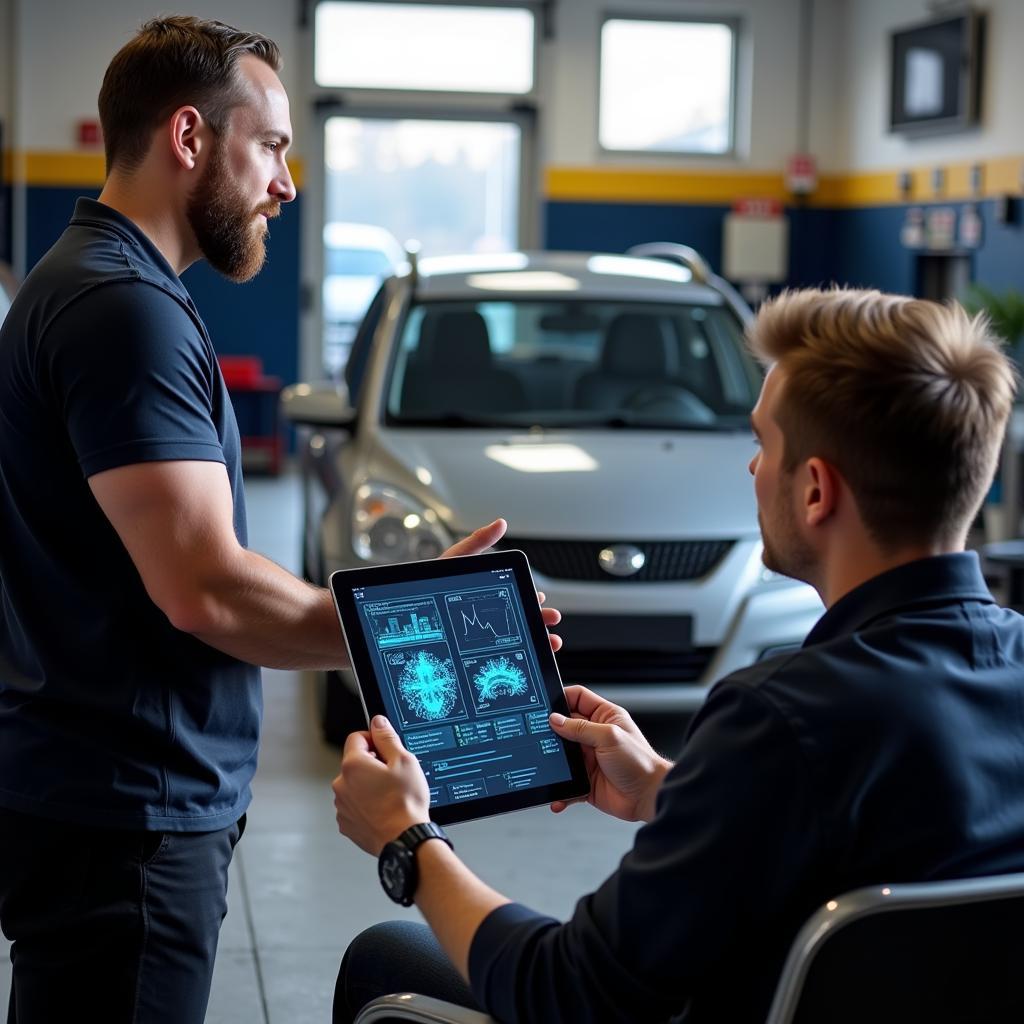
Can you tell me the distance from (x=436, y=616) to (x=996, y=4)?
386 inches

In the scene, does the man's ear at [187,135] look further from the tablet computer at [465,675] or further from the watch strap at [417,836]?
the watch strap at [417,836]

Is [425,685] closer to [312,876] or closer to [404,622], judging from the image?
[404,622]

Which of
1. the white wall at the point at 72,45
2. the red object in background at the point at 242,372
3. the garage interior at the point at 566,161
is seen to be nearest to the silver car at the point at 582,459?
the garage interior at the point at 566,161

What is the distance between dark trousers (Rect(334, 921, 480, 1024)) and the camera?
1848 mm

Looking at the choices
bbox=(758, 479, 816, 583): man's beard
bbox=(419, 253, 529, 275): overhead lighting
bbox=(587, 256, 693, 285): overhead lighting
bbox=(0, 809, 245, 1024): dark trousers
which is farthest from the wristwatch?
bbox=(587, 256, 693, 285): overhead lighting

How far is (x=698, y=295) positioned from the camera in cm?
541

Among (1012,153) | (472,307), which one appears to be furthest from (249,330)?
(472,307)

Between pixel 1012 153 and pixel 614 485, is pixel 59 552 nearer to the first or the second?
pixel 614 485

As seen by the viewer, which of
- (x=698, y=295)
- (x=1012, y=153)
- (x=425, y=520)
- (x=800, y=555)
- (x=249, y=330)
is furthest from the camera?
(x=249, y=330)

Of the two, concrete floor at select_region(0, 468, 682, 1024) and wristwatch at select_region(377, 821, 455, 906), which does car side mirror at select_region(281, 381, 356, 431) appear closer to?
concrete floor at select_region(0, 468, 682, 1024)

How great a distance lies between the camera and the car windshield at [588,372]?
4957 mm

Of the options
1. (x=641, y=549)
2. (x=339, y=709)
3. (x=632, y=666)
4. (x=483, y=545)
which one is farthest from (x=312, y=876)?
(x=483, y=545)

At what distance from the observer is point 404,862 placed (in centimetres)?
150

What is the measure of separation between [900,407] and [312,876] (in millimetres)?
2782
